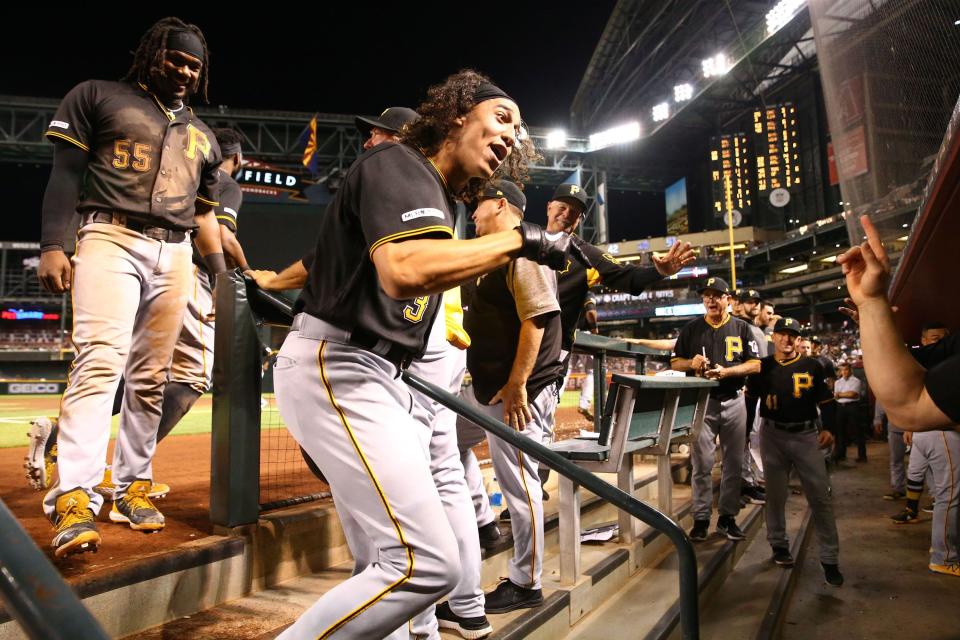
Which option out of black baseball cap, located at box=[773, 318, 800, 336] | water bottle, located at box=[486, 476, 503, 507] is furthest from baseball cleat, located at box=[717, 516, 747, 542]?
water bottle, located at box=[486, 476, 503, 507]

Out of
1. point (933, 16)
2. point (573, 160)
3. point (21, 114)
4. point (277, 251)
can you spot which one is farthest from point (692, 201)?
point (933, 16)

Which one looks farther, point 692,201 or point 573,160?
point 692,201

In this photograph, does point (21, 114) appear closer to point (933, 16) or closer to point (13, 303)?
point (13, 303)

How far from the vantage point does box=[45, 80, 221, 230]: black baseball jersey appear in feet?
7.46

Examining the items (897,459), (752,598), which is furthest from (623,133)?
(752,598)

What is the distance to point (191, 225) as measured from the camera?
255cm

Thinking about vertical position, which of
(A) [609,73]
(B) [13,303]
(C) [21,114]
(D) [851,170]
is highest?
(A) [609,73]

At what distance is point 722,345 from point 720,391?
0.43 metres

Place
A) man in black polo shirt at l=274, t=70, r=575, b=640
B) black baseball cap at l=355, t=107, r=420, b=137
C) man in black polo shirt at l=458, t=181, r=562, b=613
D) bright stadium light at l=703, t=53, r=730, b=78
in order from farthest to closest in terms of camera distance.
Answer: bright stadium light at l=703, t=53, r=730, b=78 < black baseball cap at l=355, t=107, r=420, b=137 < man in black polo shirt at l=458, t=181, r=562, b=613 < man in black polo shirt at l=274, t=70, r=575, b=640

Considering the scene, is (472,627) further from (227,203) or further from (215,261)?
(227,203)

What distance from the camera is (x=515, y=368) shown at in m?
2.58

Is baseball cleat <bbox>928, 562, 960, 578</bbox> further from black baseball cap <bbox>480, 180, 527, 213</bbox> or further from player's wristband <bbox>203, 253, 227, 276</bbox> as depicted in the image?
player's wristband <bbox>203, 253, 227, 276</bbox>

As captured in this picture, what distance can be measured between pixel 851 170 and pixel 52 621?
18.3ft

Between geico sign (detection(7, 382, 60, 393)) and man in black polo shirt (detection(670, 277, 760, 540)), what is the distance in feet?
76.5
